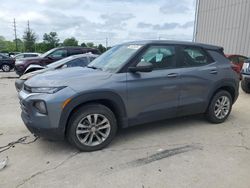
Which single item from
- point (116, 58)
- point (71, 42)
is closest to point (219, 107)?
point (116, 58)

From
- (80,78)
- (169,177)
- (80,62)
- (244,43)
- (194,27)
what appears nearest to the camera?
(169,177)

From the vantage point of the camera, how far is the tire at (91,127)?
10.8 feet

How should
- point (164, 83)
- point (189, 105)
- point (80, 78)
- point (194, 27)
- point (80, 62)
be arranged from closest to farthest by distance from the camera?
point (80, 78)
point (164, 83)
point (189, 105)
point (80, 62)
point (194, 27)

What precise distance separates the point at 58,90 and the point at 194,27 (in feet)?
63.8

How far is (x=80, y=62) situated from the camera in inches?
301

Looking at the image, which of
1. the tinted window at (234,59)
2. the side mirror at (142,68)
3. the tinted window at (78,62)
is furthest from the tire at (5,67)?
the side mirror at (142,68)

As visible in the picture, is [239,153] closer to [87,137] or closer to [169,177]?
[169,177]

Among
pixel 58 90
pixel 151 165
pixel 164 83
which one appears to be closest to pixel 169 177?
pixel 151 165

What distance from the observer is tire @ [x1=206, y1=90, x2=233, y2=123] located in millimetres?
4641

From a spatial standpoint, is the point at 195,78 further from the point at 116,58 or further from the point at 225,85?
the point at 116,58

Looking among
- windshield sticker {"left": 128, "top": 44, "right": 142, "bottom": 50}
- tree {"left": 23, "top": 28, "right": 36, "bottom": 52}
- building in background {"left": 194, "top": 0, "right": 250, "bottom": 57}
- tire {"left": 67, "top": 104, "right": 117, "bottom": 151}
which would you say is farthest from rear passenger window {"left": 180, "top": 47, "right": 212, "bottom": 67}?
tree {"left": 23, "top": 28, "right": 36, "bottom": 52}

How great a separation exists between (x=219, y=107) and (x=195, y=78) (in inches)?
39.8

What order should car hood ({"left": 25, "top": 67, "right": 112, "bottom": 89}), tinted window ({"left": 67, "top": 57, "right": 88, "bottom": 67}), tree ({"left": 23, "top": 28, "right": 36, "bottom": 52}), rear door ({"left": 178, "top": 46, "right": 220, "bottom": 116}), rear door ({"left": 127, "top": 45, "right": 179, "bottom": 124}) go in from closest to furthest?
car hood ({"left": 25, "top": 67, "right": 112, "bottom": 89}) < rear door ({"left": 127, "top": 45, "right": 179, "bottom": 124}) < rear door ({"left": 178, "top": 46, "right": 220, "bottom": 116}) < tinted window ({"left": 67, "top": 57, "right": 88, "bottom": 67}) < tree ({"left": 23, "top": 28, "right": 36, "bottom": 52})

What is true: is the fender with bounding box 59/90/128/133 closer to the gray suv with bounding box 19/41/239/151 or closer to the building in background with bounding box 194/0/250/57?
the gray suv with bounding box 19/41/239/151
